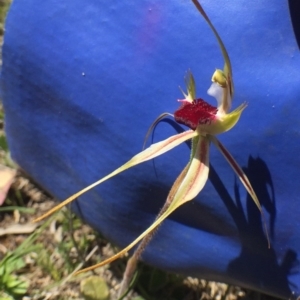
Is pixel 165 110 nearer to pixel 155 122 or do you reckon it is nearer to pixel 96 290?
pixel 155 122

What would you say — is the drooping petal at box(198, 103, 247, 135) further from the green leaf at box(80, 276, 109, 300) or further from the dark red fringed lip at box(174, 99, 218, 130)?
the green leaf at box(80, 276, 109, 300)

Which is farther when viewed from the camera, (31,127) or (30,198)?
(30,198)

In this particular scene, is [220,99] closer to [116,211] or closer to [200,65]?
[200,65]

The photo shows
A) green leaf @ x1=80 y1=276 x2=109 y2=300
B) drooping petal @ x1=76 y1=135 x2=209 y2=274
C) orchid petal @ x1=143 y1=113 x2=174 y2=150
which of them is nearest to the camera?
drooping petal @ x1=76 y1=135 x2=209 y2=274

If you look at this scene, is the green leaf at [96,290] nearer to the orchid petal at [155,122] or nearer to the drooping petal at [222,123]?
the orchid petal at [155,122]

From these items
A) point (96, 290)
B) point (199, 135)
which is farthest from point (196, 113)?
point (96, 290)

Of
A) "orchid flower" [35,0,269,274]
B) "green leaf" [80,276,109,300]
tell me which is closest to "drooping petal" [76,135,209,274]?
"orchid flower" [35,0,269,274]

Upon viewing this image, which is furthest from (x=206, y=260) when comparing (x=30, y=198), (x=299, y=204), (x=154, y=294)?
(x=30, y=198)
